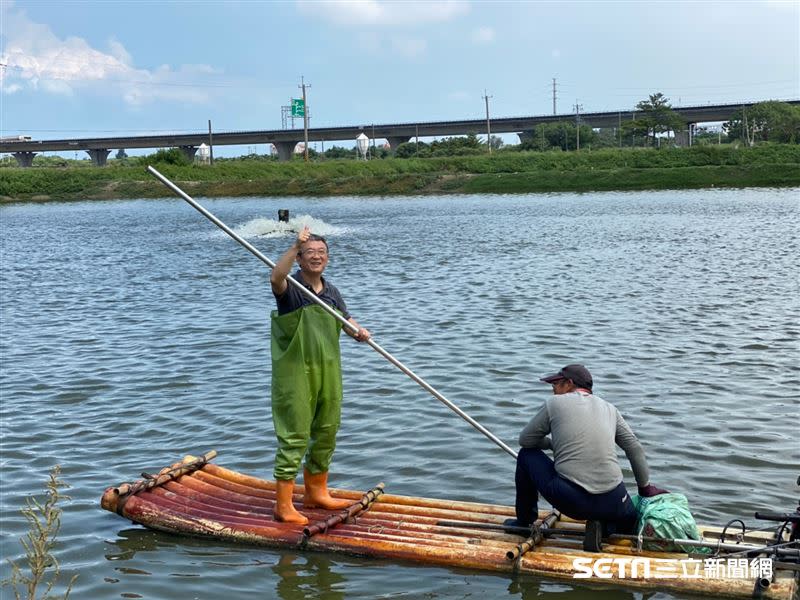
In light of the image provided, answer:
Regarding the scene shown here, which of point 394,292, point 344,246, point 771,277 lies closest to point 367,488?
point 394,292

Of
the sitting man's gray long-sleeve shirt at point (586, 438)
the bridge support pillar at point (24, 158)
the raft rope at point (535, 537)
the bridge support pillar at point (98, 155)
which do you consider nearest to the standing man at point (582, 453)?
the sitting man's gray long-sleeve shirt at point (586, 438)

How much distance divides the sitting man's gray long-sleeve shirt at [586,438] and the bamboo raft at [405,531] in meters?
0.54

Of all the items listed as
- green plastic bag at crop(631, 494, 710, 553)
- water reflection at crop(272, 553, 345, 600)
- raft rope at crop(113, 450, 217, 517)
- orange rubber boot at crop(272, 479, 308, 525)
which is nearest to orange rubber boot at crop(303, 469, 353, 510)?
orange rubber boot at crop(272, 479, 308, 525)

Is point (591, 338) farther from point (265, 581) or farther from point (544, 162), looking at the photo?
point (544, 162)

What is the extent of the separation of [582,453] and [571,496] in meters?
0.31

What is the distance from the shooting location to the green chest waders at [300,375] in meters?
7.48

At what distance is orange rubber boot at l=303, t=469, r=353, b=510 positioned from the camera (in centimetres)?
793

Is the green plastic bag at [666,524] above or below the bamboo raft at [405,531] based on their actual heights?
above

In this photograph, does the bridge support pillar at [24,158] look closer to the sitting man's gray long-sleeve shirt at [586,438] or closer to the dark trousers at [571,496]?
the dark trousers at [571,496]

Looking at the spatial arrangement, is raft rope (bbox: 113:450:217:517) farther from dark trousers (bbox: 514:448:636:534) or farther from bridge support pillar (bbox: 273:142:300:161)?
bridge support pillar (bbox: 273:142:300:161)

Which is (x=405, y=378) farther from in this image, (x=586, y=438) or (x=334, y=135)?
(x=334, y=135)

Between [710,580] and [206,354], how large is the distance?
408 inches

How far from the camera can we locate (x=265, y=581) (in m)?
7.23

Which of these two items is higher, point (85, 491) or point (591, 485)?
point (591, 485)
